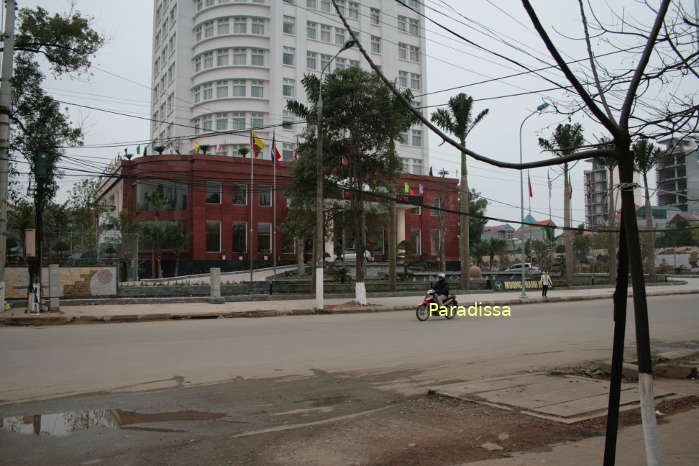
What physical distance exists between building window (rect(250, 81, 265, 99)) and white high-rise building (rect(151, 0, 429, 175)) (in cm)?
10

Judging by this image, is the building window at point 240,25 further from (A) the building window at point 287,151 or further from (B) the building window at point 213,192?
(B) the building window at point 213,192

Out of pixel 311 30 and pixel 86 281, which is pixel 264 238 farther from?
pixel 86 281

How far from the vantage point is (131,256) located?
2953 cm

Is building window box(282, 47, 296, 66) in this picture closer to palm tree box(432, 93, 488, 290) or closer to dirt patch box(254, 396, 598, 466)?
palm tree box(432, 93, 488, 290)

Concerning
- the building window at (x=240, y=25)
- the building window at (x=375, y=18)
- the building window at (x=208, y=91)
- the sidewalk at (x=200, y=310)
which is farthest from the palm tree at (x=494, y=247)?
the building window at (x=240, y=25)

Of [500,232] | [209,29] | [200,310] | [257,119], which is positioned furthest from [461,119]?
[500,232]

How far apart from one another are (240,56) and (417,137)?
75.9ft

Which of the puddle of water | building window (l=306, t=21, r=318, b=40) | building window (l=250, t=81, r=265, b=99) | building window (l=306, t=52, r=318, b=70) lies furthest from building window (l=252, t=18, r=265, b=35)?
the puddle of water

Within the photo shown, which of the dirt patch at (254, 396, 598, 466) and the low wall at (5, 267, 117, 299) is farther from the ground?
the low wall at (5, 267, 117, 299)

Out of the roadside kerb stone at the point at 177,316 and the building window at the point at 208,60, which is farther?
the building window at the point at 208,60

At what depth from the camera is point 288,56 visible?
5784 centimetres

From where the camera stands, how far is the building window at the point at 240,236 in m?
48.2

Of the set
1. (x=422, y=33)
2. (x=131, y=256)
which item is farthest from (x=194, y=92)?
(x=131, y=256)

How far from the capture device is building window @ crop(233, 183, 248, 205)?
48094 millimetres
